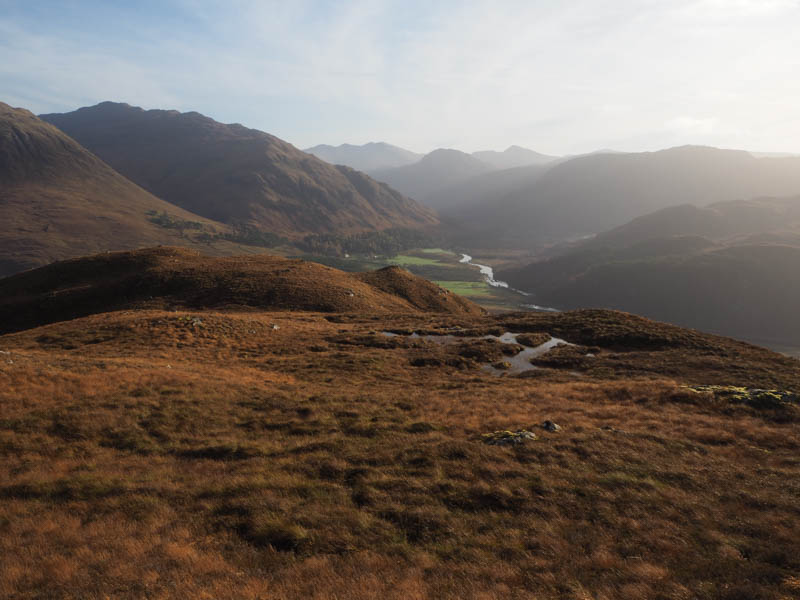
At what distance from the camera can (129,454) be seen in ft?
54.8

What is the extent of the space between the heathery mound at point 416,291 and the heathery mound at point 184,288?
0.96 ft

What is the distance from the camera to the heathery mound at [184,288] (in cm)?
6675

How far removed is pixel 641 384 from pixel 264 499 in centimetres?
2827

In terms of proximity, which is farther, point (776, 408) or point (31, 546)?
point (776, 408)

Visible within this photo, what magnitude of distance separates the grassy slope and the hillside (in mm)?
83

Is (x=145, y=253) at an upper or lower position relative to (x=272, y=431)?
upper

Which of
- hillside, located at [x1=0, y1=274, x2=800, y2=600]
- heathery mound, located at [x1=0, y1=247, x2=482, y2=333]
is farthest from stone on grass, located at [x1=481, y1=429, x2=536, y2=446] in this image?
heathery mound, located at [x1=0, y1=247, x2=482, y2=333]

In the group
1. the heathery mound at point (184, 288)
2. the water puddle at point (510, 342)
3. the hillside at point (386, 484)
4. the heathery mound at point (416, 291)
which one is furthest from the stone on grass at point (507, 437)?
the heathery mound at point (416, 291)

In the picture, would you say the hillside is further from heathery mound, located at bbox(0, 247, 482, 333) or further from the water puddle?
heathery mound, located at bbox(0, 247, 482, 333)

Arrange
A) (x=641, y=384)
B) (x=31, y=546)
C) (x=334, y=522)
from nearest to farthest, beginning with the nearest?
1. (x=31, y=546)
2. (x=334, y=522)
3. (x=641, y=384)

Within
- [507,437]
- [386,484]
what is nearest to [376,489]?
[386,484]

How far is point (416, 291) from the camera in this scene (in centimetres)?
9725

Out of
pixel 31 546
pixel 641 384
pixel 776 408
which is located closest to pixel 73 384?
pixel 31 546

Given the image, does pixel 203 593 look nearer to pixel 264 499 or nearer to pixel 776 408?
pixel 264 499
